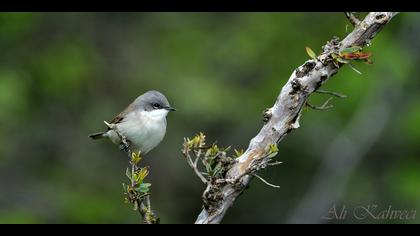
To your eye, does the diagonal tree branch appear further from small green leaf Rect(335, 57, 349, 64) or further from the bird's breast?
the bird's breast

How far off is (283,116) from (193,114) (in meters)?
7.59

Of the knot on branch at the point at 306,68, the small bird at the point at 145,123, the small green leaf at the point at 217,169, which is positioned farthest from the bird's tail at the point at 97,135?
the knot on branch at the point at 306,68

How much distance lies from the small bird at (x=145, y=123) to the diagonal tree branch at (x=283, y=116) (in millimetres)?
2693

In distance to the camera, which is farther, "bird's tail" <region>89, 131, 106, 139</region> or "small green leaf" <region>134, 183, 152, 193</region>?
"bird's tail" <region>89, 131, 106, 139</region>

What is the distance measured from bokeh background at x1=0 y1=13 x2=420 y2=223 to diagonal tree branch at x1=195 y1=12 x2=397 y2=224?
6.87 meters

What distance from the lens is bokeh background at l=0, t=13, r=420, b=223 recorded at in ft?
33.9

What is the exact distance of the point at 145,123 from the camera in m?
5.89

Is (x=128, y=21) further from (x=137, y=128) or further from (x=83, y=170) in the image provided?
(x=137, y=128)

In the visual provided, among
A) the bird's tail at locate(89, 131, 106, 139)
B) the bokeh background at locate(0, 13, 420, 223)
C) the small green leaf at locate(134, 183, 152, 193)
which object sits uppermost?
the bokeh background at locate(0, 13, 420, 223)

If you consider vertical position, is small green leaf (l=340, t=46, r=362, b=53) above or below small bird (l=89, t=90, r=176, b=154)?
below

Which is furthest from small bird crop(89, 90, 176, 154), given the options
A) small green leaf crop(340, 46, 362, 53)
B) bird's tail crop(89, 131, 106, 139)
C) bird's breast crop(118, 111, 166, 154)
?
small green leaf crop(340, 46, 362, 53)

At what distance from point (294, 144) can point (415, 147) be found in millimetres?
2073
